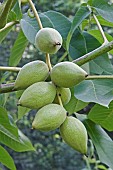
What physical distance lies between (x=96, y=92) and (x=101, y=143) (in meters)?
0.12

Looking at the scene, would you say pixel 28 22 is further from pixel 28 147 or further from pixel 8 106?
pixel 8 106

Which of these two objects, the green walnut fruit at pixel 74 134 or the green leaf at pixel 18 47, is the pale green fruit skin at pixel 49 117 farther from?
the green leaf at pixel 18 47

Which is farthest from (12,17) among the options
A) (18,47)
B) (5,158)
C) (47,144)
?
(47,144)

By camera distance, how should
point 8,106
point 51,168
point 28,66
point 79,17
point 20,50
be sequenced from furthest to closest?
1. point 51,168
2. point 8,106
3. point 20,50
4. point 79,17
5. point 28,66

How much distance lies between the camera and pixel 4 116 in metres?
0.84

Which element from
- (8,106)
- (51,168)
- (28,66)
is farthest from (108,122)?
(51,168)

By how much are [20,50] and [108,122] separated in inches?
11.1

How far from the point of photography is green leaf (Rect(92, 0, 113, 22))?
2.83ft

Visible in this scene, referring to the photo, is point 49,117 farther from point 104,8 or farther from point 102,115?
point 104,8

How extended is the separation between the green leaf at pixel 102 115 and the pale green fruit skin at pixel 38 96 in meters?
0.20

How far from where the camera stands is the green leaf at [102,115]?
840mm

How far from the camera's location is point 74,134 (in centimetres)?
66

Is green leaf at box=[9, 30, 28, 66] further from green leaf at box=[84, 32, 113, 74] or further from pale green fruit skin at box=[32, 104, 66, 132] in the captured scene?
pale green fruit skin at box=[32, 104, 66, 132]

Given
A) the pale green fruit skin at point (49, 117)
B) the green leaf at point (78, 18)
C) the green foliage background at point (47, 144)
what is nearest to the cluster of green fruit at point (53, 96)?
the pale green fruit skin at point (49, 117)
